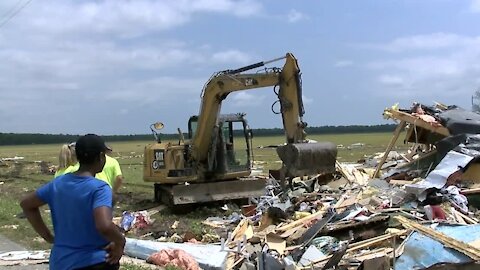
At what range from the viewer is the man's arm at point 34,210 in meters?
4.38

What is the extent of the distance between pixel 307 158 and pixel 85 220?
8777 millimetres

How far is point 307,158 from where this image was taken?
12547mm

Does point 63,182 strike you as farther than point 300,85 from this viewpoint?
No

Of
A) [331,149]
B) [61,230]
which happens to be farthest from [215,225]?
[61,230]

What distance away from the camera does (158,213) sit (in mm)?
16266

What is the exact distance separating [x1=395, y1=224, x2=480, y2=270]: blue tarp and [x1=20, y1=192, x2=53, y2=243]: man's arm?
5341 millimetres

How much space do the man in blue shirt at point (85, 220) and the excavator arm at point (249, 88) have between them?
953 centimetres

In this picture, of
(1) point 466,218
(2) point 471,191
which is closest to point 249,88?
(2) point 471,191

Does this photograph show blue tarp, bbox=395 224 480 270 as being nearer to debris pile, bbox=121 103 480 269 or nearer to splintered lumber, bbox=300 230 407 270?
debris pile, bbox=121 103 480 269

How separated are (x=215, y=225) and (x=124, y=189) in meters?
10.4

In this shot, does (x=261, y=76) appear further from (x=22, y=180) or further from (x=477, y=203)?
(x=22, y=180)

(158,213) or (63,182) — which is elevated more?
(63,182)

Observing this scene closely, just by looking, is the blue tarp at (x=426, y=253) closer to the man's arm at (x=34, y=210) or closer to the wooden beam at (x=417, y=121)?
the man's arm at (x=34, y=210)

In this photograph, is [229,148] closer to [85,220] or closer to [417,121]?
[417,121]
